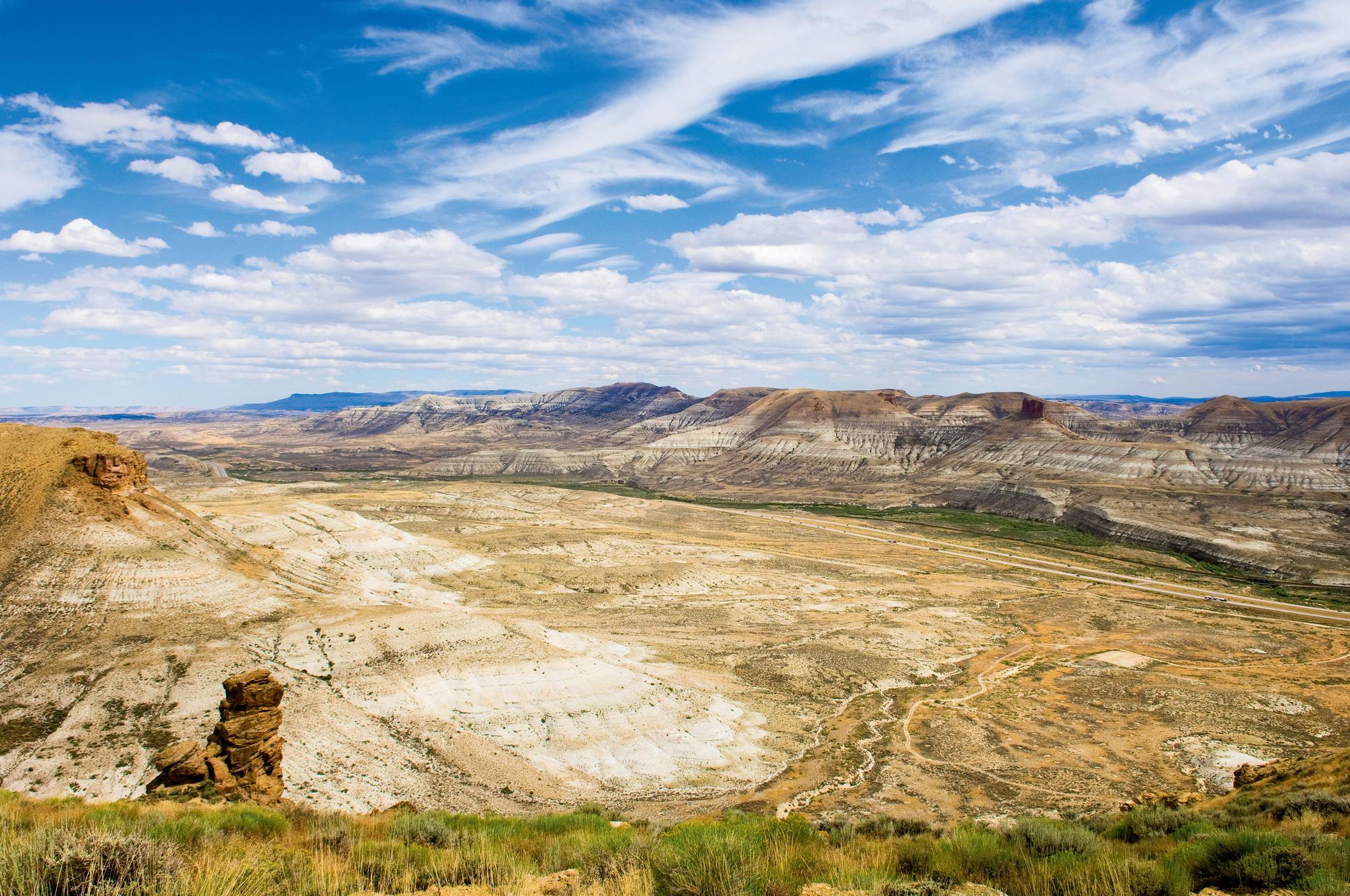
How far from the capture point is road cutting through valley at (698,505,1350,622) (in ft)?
216

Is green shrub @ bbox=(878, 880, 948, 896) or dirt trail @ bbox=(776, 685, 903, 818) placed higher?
green shrub @ bbox=(878, 880, 948, 896)

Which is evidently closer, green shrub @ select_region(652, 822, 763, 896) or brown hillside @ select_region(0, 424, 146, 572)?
green shrub @ select_region(652, 822, 763, 896)

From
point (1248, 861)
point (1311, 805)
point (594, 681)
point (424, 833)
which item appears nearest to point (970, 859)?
point (1248, 861)

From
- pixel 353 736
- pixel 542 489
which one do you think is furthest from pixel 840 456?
pixel 353 736

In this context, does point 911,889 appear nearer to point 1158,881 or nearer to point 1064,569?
point 1158,881

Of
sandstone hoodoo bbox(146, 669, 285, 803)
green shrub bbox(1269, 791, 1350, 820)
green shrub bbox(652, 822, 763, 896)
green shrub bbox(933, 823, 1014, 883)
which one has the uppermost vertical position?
green shrub bbox(652, 822, 763, 896)

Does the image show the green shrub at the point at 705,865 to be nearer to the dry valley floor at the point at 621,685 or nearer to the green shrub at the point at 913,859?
the green shrub at the point at 913,859

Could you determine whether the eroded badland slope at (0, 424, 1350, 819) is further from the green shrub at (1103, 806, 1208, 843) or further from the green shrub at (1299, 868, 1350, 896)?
the green shrub at (1299, 868, 1350, 896)

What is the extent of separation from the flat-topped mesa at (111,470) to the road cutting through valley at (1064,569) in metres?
82.5

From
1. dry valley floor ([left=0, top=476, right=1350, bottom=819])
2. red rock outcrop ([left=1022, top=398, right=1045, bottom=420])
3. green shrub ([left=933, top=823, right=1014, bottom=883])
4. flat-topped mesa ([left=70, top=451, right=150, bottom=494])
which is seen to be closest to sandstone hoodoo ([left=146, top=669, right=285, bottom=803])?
dry valley floor ([left=0, top=476, right=1350, bottom=819])

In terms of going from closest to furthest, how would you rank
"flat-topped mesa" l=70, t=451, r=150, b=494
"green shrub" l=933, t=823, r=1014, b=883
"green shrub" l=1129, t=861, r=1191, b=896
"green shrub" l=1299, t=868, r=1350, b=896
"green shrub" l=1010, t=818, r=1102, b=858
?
"green shrub" l=1299, t=868, r=1350, b=896 < "green shrub" l=1129, t=861, r=1191, b=896 < "green shrub" l=933, t=823, r=1014, b=883 < "green shrub" l=1010, t=818, r=1102, b=858 < "flat-topped mesa" l=70, t=451, r=150, b=494

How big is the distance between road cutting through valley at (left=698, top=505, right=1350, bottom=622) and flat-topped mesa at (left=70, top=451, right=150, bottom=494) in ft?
271

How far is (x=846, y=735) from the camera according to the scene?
105 feet

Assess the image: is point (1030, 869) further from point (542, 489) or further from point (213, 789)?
point (542, 489)
